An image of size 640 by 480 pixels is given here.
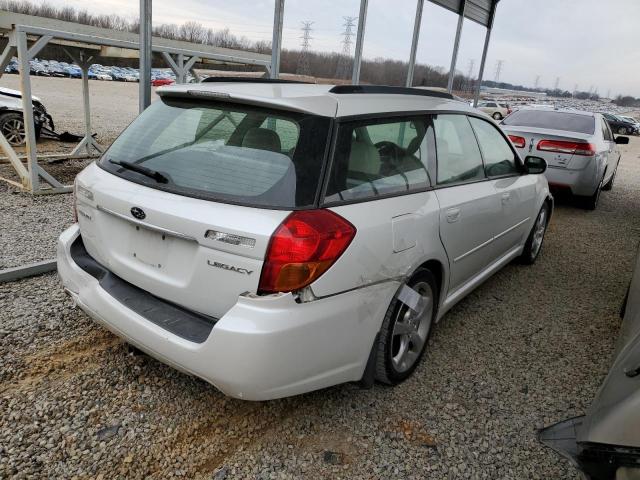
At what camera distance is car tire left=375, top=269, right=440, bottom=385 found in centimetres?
250

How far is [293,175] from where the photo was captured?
214cm

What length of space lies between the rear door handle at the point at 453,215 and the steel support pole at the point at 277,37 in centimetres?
394

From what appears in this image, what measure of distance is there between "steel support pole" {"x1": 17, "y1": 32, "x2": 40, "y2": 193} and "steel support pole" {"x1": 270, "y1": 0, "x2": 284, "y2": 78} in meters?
2.75

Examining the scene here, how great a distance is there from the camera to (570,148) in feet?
24.8

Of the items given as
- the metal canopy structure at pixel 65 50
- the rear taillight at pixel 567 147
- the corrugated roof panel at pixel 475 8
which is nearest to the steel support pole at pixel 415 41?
the corrugated roof panel at pixel 475 8

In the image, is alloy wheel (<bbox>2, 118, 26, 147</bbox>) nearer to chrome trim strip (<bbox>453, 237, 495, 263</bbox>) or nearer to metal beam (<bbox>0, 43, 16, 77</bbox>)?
metal beam (<bbox>0, 43, 16, 77</bbox>)

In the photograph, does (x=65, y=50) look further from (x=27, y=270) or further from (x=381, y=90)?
(x=381, y=90)

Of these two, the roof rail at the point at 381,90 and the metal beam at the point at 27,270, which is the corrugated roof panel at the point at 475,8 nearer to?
the roof rail at the point at 381,90

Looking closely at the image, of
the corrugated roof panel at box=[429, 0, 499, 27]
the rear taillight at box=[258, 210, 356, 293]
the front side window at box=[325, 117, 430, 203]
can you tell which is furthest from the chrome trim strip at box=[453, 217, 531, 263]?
the corrugated roof panel at box=[429, 0, 499, 27]

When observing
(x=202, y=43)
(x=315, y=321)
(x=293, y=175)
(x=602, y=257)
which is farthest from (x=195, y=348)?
(x=202, y=43)

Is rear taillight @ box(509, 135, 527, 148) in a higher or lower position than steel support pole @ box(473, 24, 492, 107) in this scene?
lower

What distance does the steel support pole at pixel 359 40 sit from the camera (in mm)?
6887

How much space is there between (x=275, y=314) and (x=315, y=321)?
182 millimetres

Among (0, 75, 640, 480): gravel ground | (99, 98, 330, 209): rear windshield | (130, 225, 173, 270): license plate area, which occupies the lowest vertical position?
(0, 75, 640, 480): gravel ground
